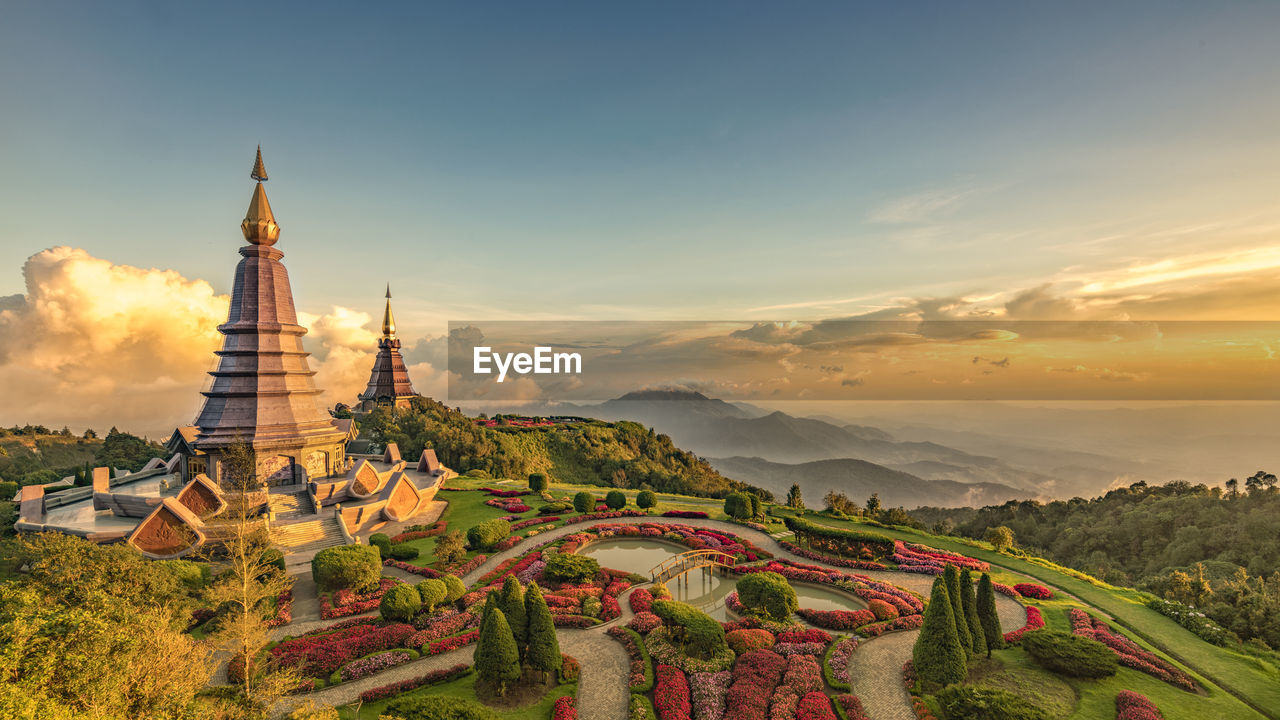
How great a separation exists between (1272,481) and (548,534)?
61.6 m

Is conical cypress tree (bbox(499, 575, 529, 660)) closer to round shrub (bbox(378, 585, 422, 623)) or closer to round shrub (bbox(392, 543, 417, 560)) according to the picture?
round shrub (bbox(378, 585, 422, 623))

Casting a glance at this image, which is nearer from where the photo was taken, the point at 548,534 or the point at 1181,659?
the point at 1181,659

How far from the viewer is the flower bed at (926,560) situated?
2889 centimetres

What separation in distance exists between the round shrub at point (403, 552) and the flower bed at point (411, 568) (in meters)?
0.34

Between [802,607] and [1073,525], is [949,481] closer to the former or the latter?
[1073,525]

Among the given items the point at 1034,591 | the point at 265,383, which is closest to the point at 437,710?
the point at 1034,591

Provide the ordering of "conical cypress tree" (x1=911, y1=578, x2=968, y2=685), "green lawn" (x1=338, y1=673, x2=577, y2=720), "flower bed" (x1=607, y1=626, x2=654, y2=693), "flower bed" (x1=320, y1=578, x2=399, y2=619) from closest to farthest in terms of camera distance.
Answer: "green lawn" (x1=338, y1=673, x2=577, y2=720) → "conical cypress tree" (x1=911, y1=578, x2=968, y2=685) → "flower bed" (x1=607, y1=626, x2=654, y2=693) → "flower bed" (x1=320, y1=578, x2=399, y2=619)

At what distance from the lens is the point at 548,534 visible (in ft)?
115

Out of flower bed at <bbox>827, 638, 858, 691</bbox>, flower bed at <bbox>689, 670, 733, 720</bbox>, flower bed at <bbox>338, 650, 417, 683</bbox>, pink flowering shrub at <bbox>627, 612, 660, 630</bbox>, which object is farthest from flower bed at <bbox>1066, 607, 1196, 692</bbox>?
flower bed at <bbox>338, 650, 417, 683</bbox>

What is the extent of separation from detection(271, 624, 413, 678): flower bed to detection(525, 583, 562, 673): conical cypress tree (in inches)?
264

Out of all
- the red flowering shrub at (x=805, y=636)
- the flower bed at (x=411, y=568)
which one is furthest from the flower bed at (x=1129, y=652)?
the flower bed at (x=411, y=568)

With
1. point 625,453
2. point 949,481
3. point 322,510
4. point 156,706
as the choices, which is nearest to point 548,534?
point 322,510

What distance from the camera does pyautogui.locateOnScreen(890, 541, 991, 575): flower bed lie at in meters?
28.9

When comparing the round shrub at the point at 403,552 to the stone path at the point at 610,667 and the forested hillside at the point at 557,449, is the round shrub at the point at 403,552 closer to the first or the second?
the stone path at the point at 610,667
